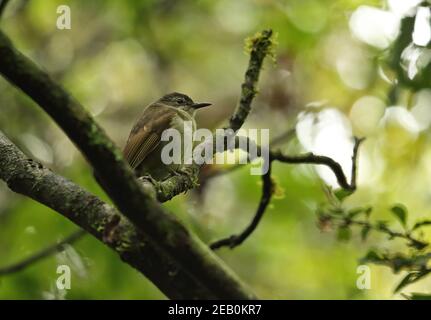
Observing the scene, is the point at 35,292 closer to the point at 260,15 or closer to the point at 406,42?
the point at 406,42

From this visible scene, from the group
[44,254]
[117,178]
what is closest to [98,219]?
[117,178]

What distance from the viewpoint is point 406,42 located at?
3.29m

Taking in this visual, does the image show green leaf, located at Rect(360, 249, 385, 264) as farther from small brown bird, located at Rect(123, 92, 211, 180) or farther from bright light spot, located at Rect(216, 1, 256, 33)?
bright light spot, located at Rect(216, 1, 256, 33)

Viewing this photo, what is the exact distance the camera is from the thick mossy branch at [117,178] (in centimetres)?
206

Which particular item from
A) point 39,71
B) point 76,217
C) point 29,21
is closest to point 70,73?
point 29,21

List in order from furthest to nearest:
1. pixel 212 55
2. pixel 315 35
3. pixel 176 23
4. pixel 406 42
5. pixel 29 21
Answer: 1. pixel 212 55
2. pixel 176 23
3. pixel 29 21
4. pixel 315 35
5. pixel 406 42

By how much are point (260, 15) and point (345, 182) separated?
198 inches

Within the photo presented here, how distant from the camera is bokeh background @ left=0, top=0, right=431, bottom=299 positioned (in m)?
6.15

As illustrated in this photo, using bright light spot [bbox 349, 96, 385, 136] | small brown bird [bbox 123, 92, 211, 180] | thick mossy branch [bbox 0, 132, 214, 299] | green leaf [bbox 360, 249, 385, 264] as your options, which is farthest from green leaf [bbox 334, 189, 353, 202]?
bright light spot [bbox 349, 96, 385, 136]

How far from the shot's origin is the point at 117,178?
2.13m

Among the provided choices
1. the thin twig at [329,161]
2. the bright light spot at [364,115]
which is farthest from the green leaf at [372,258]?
the bright light spot at [364,115]

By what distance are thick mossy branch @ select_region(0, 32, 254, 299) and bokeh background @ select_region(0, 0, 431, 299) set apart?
3.47 metres

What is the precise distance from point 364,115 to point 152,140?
12.9 ft
